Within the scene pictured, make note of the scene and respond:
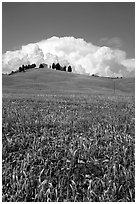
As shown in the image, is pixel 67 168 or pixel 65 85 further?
pixel 65 85

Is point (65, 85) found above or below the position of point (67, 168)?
above

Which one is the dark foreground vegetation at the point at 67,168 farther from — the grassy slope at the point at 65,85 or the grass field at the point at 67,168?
the grassy slope at the point at 65,85

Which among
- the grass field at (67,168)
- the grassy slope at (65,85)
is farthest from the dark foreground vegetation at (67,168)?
the grassy slope at (65,85)

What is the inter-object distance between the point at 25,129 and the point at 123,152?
348 centimetres

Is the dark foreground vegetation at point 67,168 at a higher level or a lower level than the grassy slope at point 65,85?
lower

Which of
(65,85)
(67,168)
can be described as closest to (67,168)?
(67,168)

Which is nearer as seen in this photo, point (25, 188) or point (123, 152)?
point (25, 188)

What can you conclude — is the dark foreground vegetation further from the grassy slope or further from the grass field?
the grassy slope

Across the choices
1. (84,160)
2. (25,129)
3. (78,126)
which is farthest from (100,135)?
(25,129)

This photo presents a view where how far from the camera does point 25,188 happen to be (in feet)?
12.7

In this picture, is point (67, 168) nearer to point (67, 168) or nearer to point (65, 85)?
point (67, 168)

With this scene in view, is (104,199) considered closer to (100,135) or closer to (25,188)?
(25,188)

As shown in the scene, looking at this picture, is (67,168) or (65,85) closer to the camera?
(67,168)

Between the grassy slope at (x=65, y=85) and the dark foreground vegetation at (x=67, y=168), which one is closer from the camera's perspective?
the dark foreground vegetation at (x=67, y=168)
